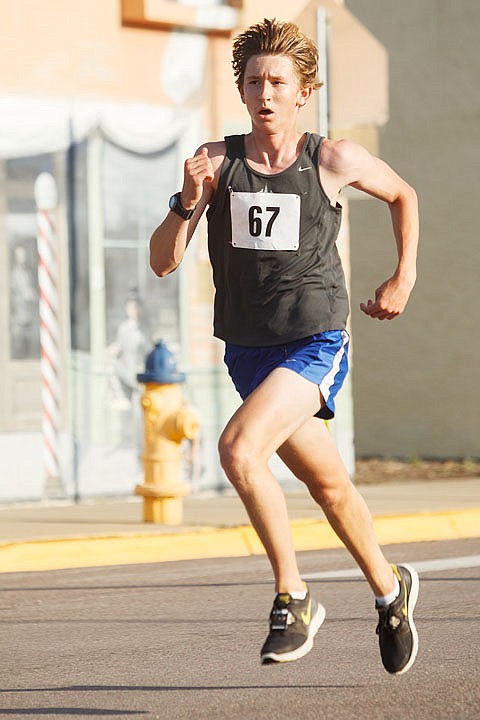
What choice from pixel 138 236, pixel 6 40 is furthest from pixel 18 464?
pixel 6 40

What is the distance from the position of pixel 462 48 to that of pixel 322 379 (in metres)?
14.0

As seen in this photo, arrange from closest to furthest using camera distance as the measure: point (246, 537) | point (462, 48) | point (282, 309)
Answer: point (282, 309) < point (246, 537) < point (462, 48)

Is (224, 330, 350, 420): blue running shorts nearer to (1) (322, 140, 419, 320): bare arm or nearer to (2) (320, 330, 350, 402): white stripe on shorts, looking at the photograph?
(2) (320, 330, 350, 402): white stripe on shorts

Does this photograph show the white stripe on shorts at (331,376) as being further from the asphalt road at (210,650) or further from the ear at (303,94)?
the asphalt road at (210,650)

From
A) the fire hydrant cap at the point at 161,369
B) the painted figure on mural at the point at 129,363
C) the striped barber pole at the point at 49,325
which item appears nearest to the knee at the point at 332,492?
the fire hydrant cap at the point at 161,369

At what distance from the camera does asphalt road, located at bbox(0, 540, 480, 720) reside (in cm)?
511

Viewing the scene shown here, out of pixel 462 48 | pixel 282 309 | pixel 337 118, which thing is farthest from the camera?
pixel 462 48

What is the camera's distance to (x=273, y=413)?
4.90 metres

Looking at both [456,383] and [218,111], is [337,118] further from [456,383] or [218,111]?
[456,383]

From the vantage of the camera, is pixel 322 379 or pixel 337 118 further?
pixel 337 118

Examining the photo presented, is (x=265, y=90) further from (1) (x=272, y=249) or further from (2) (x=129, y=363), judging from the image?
(2) (x=129, y=363)

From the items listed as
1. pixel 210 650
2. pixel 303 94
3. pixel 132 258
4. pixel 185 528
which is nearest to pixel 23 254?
pixel 132 258

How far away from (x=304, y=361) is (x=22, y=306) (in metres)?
7.49

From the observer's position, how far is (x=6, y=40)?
12.1 metres
